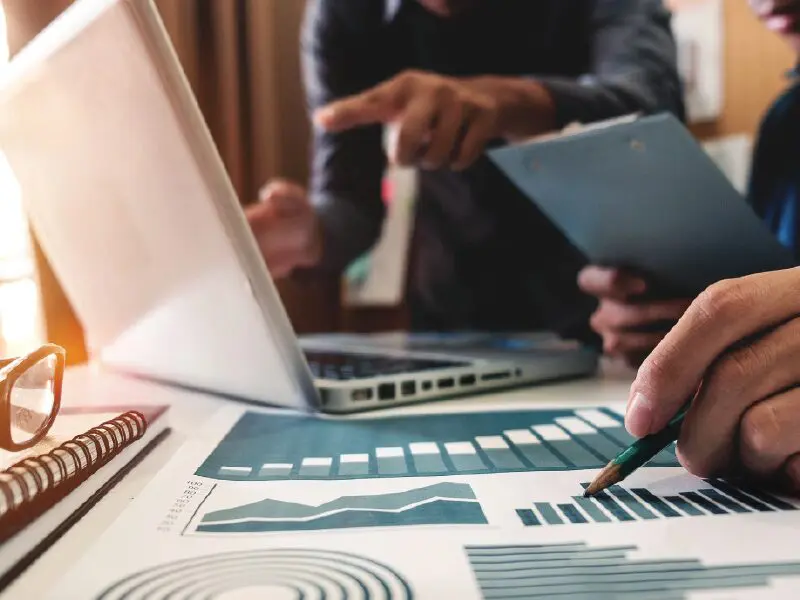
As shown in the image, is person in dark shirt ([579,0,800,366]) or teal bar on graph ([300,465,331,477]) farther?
person in dark shirt ([579,0,800,366])

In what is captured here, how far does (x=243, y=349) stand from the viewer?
0.52 m

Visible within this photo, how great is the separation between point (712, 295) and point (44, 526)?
1.09 feet

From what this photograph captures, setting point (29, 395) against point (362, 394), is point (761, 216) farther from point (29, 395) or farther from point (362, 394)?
point (29, 395)

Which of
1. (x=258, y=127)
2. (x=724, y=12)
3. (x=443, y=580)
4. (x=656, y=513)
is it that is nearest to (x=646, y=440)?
(x=656, y=513)

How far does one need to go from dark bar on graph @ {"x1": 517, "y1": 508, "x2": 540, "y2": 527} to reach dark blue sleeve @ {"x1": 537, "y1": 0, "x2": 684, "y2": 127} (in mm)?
607

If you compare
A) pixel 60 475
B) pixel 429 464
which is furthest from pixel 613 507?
pixel 60 475

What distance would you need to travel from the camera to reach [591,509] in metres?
0.32

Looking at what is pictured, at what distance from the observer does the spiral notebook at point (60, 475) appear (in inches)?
10.2

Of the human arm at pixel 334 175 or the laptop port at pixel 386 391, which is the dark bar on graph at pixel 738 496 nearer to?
the laptop port at pixel 386 391

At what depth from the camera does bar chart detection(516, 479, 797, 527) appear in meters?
0.31

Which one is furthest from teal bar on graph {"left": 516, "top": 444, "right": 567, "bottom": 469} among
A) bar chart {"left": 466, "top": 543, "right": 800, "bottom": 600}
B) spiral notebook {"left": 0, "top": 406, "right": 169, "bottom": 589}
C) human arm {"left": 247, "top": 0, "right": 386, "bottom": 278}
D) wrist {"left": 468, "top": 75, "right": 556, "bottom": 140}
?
human arm {"left": 247, "top": 0, "right": 386, "bottom": 278}

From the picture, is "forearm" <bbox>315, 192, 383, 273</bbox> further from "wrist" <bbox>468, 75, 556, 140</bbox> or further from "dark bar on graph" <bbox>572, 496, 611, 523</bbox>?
"dark bar on graph" <bbox>572, 496, 611, 523</bbox>

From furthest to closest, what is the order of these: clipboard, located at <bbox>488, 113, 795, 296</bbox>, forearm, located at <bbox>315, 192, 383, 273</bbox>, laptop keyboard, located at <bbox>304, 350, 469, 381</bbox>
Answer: forearm, located at <bbox>315, 192, 383, 273</bbox> < laptop keyboard, located at <bbox>304, 350, 469, 381</bbox> < clipboard, located at <bbox>488, 113, 795, 296</bbox>

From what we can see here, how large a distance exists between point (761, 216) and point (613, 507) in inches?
29.7
